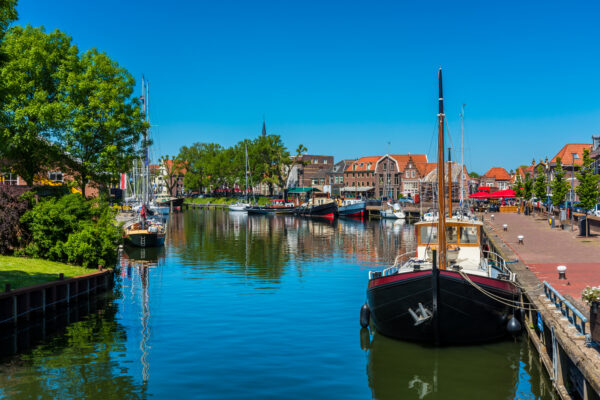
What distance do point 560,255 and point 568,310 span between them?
17057mm

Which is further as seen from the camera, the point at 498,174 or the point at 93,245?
the point at 498,174

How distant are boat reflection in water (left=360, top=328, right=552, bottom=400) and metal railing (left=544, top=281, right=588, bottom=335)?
2.06 meters

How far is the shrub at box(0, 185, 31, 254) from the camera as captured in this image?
101 ft

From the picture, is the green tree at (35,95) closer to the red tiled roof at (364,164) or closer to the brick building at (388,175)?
the brick building at (388,175)

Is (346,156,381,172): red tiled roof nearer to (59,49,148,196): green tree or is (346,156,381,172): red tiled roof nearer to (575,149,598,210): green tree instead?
(575,149,598,210): green tree

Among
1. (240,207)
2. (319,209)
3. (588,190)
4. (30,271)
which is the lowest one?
(30,271)

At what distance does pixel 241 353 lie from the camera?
1928cm

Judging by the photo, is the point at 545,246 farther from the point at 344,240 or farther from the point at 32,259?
the point at 32,259

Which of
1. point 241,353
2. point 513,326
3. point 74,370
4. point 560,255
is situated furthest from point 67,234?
point 560,255

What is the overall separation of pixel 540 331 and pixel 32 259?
2575cm

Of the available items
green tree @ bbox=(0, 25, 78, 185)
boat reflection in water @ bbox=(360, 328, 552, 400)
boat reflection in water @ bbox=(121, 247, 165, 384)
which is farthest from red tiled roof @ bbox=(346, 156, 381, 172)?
boat reflection in water @ bbox=(360, 328, 552, 400)

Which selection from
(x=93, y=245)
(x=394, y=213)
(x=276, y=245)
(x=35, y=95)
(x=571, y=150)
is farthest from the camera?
(x=394, y=213)

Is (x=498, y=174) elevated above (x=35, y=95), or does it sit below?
below

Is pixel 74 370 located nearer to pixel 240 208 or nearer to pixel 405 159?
pixel 240 208
